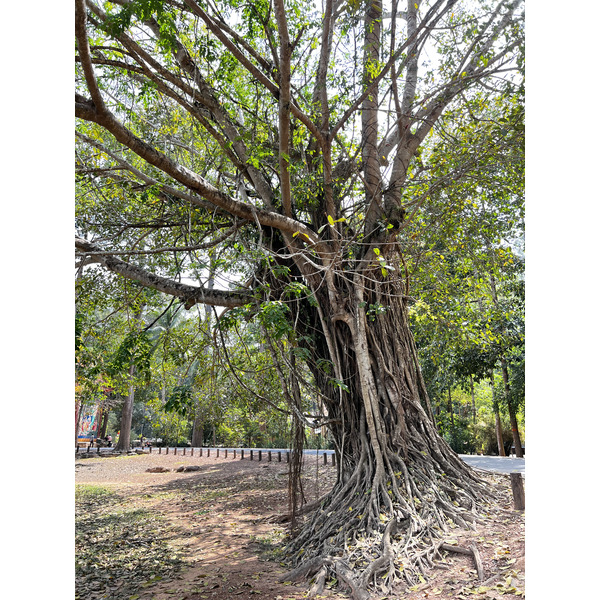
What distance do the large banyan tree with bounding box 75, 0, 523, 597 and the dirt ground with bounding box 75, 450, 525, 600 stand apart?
Answer: 0.75 feet

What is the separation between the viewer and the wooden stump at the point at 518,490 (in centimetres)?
366

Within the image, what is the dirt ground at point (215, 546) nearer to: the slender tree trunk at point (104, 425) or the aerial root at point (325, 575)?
the aerial root at point (325, 575)

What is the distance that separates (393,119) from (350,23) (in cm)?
108

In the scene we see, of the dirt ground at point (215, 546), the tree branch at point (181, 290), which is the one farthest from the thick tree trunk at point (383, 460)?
the tree branch at point (181, 290)

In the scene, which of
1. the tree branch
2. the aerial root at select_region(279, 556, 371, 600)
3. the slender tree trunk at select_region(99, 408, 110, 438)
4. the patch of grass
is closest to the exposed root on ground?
→ the aerial root at select_region(279, 556, 371, 600)

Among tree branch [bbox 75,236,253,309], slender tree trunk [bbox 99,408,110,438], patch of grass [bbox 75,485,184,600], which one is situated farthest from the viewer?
slender tree trunk [bbox 99,408,110,438]

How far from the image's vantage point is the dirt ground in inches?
115

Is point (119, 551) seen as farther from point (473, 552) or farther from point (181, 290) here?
point (473, 552)

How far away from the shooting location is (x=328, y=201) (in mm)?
4340

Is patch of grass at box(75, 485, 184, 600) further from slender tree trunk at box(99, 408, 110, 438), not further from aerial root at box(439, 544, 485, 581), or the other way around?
slender tree trunk at box(99, 408, 110, 438)

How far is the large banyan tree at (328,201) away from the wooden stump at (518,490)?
1.05 feet

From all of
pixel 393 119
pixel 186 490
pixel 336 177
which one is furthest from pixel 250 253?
pixel 186 490

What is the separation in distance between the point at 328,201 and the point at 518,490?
9.33 ft

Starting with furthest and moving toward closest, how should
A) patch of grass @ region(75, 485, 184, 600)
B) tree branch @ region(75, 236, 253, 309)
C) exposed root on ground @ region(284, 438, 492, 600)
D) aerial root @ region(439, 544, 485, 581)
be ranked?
1. tree branch @ region(75, 236, 253, 309)
2. patch of grass @ region(75, 485, 184, 600)
3. exposed root on ground @ region(284, 438, 492, 600)
4. aerial root @ region(439, 544, 485, 581)
